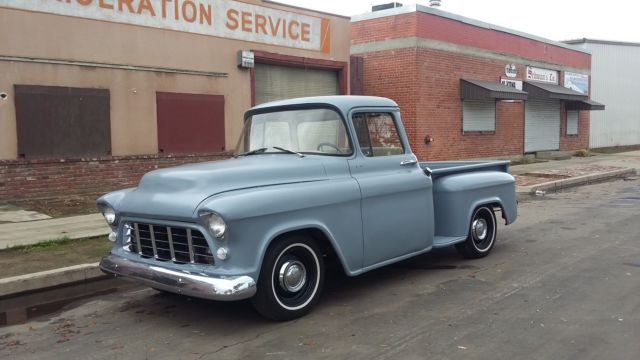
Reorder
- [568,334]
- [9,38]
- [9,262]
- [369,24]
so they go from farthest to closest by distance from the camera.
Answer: [369,24] < [9,38] < [9,262] < [568,334]

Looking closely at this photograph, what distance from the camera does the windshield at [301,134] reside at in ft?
18.2

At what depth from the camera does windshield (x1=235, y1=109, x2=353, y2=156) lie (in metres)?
5.56

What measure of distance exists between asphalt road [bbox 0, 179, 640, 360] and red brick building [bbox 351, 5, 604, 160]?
38.5 feet

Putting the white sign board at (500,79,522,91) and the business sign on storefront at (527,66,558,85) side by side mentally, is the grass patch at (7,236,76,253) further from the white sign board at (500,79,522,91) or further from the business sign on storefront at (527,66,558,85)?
the business sign on storefront at (527,66,558,85)

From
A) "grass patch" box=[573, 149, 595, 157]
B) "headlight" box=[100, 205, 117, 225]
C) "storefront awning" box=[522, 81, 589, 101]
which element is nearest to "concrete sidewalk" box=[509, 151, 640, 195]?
"grass patch" box=[573, 149, 595, 157]

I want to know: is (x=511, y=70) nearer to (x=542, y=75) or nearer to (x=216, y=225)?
(x=542, y=75)

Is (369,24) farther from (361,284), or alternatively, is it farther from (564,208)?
(361,284)

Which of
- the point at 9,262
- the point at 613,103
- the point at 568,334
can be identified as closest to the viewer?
the point at 568,334

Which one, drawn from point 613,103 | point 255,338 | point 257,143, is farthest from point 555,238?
point 613,103

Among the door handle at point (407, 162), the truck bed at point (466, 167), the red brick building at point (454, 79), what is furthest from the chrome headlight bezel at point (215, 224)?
the red brick building at point (454, 79)

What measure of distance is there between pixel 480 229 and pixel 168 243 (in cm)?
402

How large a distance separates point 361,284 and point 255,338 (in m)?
1.82

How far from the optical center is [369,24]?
19094 millimetres

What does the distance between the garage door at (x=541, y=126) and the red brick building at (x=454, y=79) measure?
43mm
